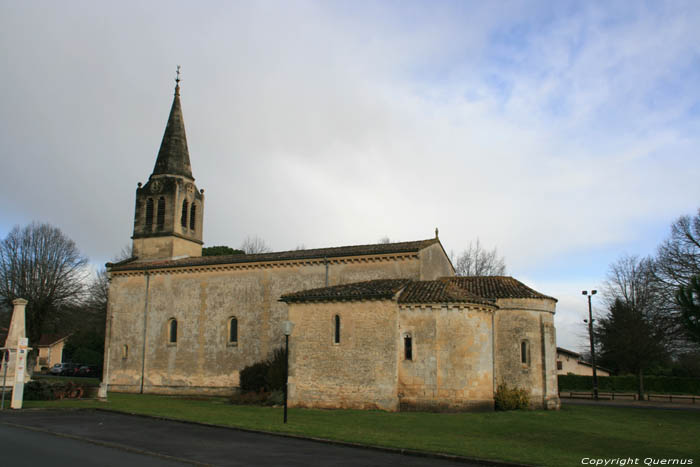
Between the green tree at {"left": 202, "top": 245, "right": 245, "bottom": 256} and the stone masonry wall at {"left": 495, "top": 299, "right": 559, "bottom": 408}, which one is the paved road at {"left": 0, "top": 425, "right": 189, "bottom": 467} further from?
the green tree at {"left": 202, "top": 245, "right": 245, "bottom": 256}

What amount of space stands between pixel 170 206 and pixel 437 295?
22.4 metres

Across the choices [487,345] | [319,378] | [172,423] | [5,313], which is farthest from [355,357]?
[5,313]

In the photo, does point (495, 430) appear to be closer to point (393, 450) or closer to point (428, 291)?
point (393, 450)

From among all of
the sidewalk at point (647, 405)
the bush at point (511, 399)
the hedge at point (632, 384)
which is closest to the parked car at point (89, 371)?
the bush at point (511, 399)

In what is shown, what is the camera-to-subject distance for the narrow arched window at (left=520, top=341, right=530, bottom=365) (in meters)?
26.9

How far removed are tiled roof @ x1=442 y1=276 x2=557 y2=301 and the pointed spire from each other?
2192cm

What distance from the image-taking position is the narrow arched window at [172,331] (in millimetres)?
35359

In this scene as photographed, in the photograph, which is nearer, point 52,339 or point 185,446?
point 185,446

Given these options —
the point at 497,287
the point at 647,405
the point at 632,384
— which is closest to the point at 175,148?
the point at 497,287

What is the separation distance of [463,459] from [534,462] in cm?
155

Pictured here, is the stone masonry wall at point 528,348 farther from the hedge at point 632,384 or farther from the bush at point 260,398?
the hedge at point 632,384

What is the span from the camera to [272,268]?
32.8m

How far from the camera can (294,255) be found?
32.6 metres

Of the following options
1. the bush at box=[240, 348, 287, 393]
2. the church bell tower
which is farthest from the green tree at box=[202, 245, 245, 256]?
the bush at box=[240, 348, 287, 393]
